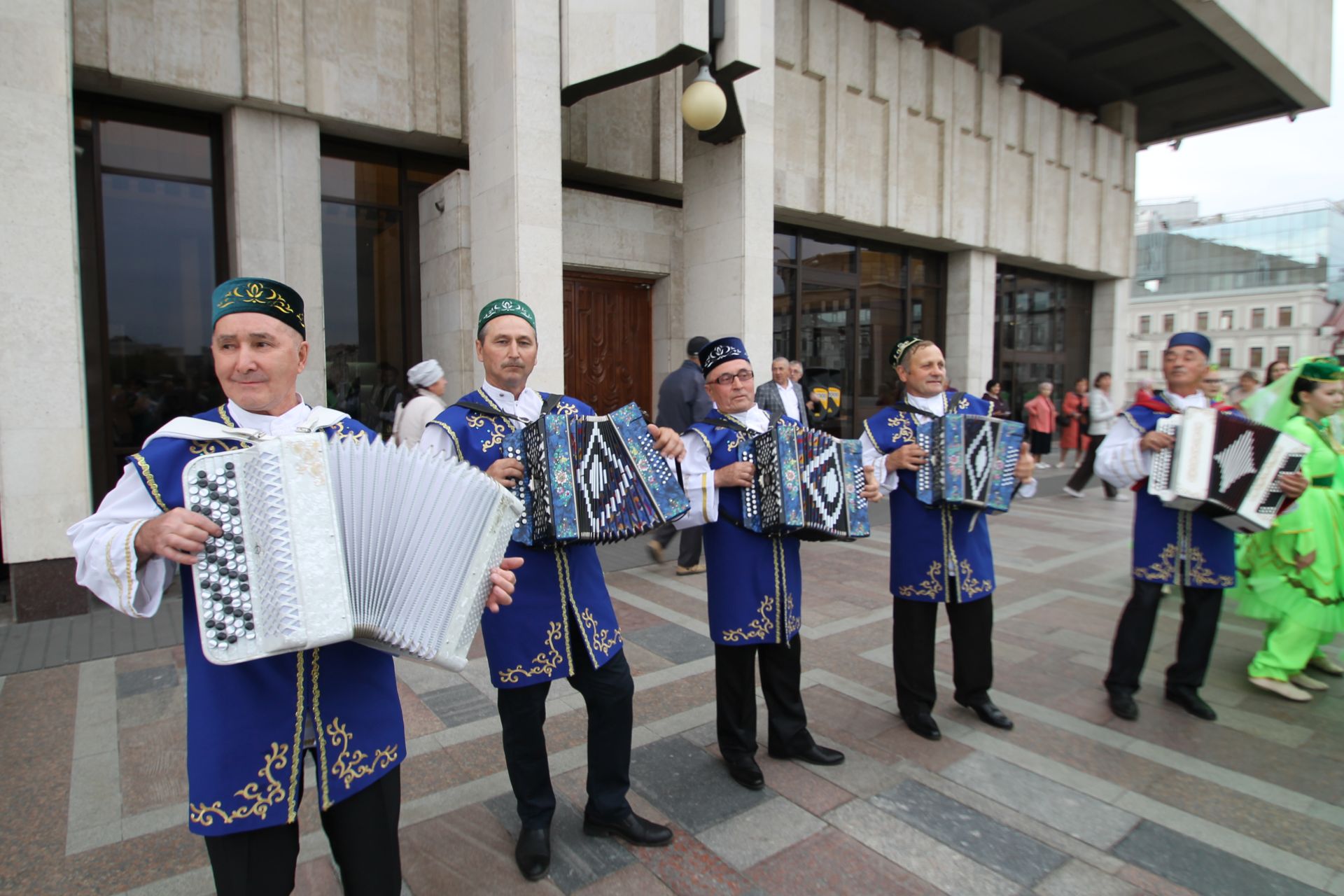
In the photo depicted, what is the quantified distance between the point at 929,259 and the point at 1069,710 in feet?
41.2

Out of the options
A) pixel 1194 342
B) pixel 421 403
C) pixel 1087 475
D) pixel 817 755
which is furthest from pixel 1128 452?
pixel 1087 475

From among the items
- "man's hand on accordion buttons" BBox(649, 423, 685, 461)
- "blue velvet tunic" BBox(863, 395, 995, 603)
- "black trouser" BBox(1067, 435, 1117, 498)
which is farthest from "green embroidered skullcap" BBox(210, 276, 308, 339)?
"black trouser" BBox(1067, 435, 1117, 498)

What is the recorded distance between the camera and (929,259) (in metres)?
15.1

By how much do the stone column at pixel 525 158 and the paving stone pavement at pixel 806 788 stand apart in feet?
12.1

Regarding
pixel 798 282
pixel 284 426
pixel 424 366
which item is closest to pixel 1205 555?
pixel 284 426

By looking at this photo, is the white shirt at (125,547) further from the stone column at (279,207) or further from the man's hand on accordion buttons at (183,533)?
the stone column at (279,207)

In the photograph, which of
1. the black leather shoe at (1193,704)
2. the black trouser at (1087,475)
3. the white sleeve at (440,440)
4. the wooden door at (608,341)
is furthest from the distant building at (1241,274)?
the white sleeve at (440,440)

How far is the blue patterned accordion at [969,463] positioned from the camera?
3652 mm

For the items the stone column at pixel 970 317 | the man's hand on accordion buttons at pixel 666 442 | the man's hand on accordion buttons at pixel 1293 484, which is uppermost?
the stone column at pixel 970 317

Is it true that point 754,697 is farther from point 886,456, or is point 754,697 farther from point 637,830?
point 886,456

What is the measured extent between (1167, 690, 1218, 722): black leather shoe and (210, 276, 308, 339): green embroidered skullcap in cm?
478

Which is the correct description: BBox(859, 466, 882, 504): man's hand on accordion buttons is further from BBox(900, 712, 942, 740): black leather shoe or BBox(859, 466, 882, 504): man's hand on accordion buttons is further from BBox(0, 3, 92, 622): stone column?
BBox(0, 3, 92, 622): stone column

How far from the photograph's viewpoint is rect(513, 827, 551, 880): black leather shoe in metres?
2.68

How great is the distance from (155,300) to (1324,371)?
9506 millimetres
